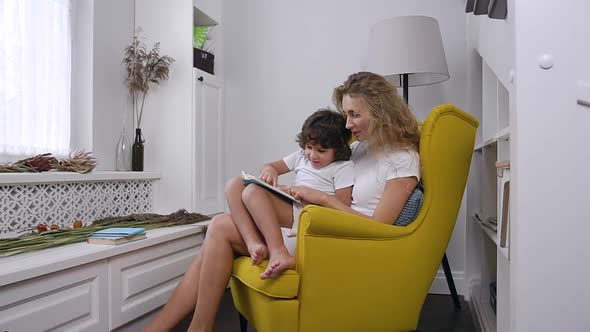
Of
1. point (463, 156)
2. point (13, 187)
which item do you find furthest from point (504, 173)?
point (13, 187)

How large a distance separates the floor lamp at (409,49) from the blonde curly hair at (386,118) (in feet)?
2.01

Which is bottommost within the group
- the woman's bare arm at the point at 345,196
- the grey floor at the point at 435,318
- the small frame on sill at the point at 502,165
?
the grey floor at the point at 435,318

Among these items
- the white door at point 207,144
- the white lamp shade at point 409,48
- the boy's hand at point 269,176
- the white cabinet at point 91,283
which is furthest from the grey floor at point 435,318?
the white lamp shade at point 409,48

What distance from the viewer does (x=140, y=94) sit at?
2.78 metres

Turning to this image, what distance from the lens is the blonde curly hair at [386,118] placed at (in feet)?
5.52

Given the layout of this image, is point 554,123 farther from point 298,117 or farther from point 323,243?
point 298,117

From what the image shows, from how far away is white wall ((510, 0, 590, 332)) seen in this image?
37.4 inches

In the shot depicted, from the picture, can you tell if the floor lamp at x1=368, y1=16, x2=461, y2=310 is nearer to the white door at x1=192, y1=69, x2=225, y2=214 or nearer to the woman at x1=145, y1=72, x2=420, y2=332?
the woman at x1=145, y1=72, x2=420, y2=332

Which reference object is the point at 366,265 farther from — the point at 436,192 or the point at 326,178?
the point at 326,178

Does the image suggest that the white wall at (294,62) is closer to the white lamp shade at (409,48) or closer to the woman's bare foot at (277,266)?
the white lamp shade at (409,48)

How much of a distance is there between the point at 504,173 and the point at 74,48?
7.25 ft

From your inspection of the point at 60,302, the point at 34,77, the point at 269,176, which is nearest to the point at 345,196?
the point at 269,176

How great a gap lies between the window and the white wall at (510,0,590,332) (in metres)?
2.05

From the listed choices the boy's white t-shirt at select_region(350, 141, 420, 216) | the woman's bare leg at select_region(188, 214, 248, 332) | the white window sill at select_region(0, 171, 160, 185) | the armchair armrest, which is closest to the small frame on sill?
the boy's white t-shirt at select_region(350, 141, 420, 216)
